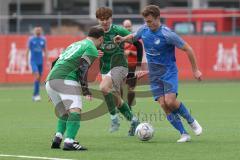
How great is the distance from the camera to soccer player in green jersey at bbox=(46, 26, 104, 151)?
12508mm

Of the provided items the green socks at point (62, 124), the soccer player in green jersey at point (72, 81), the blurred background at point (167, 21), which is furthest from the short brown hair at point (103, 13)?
the blurred background at point (167, 21)

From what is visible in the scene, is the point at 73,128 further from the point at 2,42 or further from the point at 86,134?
the point at 2,42

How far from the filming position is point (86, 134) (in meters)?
15.4

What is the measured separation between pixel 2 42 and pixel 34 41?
7.32 metres

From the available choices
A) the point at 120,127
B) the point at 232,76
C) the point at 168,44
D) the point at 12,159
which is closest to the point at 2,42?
the point at 232,76

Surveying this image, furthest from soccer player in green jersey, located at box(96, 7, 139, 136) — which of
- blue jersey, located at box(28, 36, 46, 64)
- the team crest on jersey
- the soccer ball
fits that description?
blue jersey, located at box(28, 36, 46, 64)

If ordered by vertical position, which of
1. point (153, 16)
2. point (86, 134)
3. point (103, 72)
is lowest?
point (86, 134)

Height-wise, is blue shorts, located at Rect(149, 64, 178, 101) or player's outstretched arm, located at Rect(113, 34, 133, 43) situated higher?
player's outstretched arm, located at Rect(113, 34, 133, 43)

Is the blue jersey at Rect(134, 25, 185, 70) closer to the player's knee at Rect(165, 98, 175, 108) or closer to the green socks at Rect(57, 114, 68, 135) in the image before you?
the player's knee at Rect(165, 98, 175, 108)

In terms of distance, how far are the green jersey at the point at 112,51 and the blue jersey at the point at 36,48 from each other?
11125 millimetres

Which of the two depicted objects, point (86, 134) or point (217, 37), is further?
point (217, 37)

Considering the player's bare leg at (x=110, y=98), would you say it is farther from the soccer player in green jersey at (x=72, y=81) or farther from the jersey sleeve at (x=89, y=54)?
the jersey sleeve at (x=89, y=54)

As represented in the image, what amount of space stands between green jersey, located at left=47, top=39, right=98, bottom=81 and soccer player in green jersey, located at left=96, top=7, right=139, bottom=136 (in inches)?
87.3

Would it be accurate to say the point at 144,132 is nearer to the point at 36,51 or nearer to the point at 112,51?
the point at 112,51
